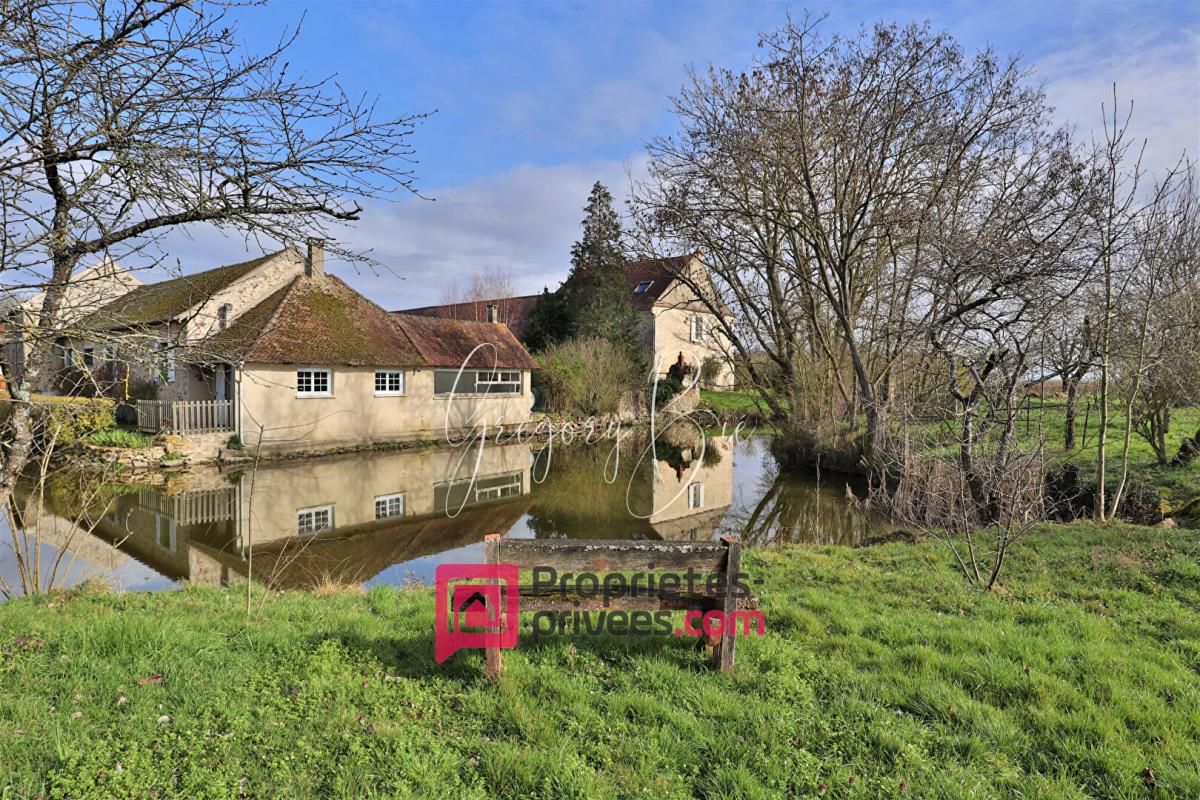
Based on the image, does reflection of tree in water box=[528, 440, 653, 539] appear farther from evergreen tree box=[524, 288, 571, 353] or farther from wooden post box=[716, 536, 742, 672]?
evergreen tree box=[524, 288, 571, 353]

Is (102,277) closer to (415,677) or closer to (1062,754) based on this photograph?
(415,677)

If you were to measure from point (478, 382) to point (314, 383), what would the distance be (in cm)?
689

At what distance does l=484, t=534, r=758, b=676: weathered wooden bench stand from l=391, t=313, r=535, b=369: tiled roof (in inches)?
767

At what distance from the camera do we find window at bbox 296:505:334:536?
37.2ft

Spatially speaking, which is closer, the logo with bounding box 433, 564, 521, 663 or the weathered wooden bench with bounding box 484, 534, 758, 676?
the logo with bounding box 433, 564, 521, 663

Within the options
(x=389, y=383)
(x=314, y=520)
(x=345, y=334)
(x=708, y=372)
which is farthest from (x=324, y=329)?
(x=708, y=372)

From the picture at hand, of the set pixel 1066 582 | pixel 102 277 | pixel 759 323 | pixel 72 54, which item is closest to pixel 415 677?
pixel 102 277

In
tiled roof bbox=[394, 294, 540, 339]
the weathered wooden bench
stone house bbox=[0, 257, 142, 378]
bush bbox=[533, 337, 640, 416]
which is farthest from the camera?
tiled roof bbox=[394, 294, 540, 339]

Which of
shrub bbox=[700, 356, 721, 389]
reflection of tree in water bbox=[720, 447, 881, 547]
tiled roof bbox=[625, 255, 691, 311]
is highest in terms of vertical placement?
tiled roof bbox=[625, 255, 691, 311]

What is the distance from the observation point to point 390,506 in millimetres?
13430

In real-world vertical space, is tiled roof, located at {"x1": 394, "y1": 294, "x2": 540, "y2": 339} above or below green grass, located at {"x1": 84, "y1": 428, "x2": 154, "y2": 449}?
above

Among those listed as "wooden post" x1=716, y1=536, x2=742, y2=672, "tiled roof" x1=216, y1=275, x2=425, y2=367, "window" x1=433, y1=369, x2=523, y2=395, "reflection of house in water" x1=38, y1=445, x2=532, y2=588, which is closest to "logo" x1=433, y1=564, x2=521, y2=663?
"wooden post" x1=716, y1=536, x2=742, y2=672

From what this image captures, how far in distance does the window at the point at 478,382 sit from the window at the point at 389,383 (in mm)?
1543

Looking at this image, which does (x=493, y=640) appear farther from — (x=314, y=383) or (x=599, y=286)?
(x=599, y=286)
